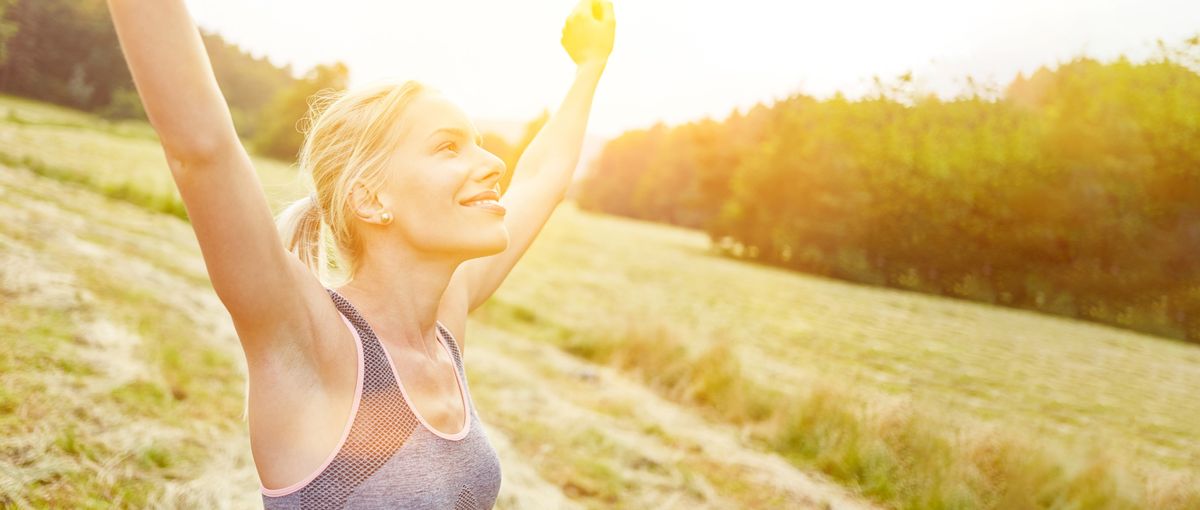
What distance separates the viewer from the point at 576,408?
6234 millimetres

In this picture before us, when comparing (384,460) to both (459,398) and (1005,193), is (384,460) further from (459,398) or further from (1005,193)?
(1005,193)

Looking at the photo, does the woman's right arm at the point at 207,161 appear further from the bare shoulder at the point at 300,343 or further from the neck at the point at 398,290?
the neck at the point at 398,290

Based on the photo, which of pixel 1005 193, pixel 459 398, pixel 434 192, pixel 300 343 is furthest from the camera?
pixel 1005 193

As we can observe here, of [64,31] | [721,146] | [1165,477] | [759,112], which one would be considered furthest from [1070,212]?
[64,31]

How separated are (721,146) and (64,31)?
45150 millimetres

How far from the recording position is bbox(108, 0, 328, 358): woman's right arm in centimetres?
106

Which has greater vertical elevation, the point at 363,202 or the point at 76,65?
the point at 76,65

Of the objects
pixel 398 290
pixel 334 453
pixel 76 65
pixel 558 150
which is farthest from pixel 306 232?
pixel 76 65

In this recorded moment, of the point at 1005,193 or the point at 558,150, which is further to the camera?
the point at 1005,193

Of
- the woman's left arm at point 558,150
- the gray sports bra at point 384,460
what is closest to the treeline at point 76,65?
the woman's left arm at point 558,150

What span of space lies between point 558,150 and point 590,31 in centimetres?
41

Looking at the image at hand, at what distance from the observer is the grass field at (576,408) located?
127 inches

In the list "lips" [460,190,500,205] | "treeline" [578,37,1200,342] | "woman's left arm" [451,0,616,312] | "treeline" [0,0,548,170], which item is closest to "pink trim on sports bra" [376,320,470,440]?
"lips" [460,190,500,205]

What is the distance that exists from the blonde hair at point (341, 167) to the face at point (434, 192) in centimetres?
3
